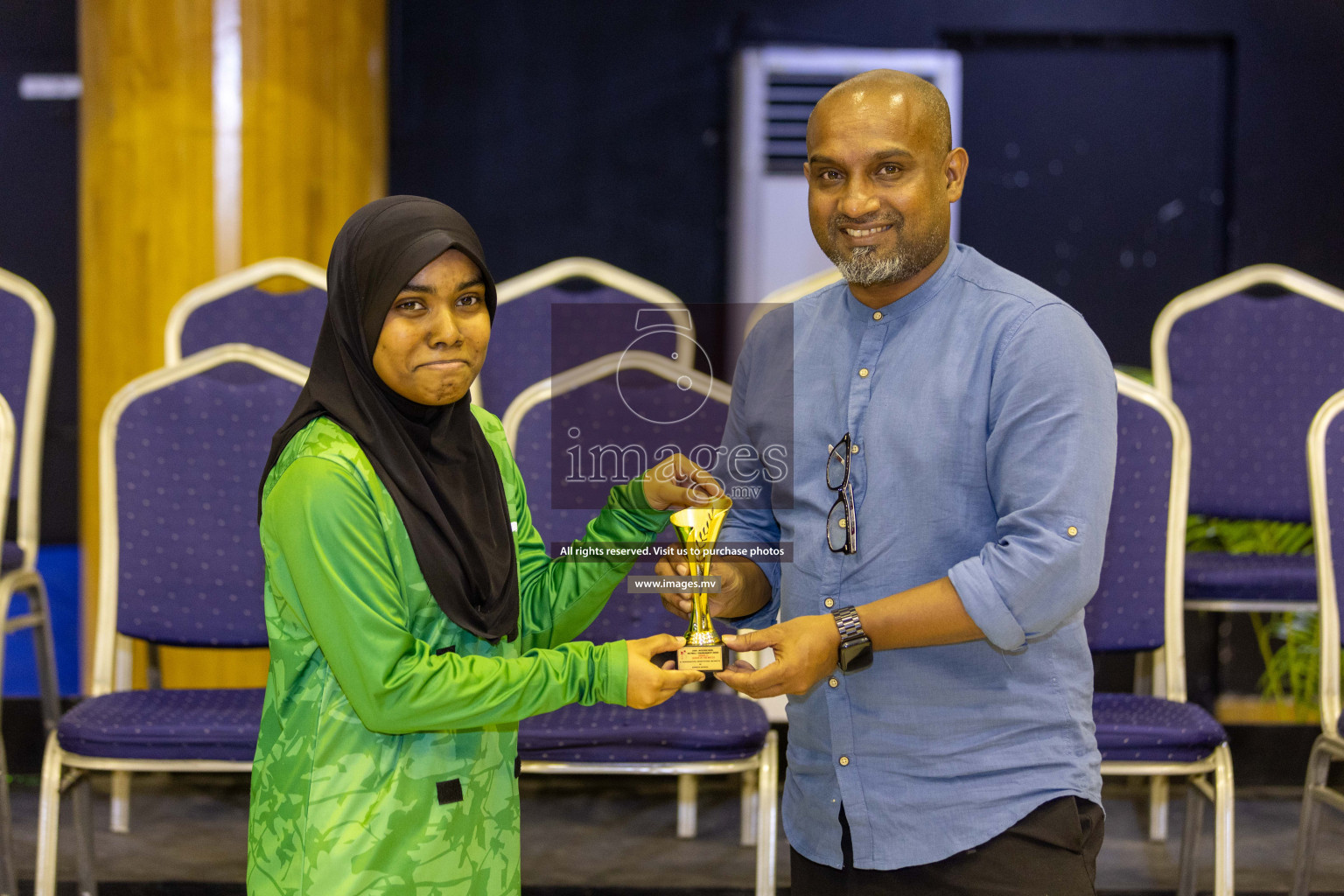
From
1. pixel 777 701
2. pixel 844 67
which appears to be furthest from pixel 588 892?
pixel 844 67

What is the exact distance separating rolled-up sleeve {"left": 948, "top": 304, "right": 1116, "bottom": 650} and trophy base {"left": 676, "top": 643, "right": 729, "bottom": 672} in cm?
27

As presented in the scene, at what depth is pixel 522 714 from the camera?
1.26 metres

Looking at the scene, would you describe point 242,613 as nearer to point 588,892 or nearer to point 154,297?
point 588,892

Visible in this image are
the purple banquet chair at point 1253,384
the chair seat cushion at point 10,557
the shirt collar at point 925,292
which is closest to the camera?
the shirt collar at point 925,292

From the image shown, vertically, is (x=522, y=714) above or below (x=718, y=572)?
below

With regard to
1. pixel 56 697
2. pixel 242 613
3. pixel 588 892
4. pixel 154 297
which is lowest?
pixel 588 892

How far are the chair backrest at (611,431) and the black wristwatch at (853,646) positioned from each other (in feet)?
1.07

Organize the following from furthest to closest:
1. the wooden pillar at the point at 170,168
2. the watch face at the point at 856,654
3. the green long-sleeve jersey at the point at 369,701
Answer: the wooden pillar at the point at 170,168, the watch face at the point at 856,654, the green long-sleeve jersey at the point at 369,701

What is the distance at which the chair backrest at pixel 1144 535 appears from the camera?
7.52 feet

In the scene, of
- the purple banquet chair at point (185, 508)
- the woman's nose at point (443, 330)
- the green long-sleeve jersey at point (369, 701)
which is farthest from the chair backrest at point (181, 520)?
the woman's nose at point (443, 330)

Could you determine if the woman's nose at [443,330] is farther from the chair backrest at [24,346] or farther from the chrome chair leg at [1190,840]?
the chair backrest at [24,346]

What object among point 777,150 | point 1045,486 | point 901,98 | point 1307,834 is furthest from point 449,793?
point 777,150

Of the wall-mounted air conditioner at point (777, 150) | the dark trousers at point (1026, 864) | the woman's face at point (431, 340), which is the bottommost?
the dark trousers at point (1026, 864)

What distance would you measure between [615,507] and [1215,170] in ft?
15.8
